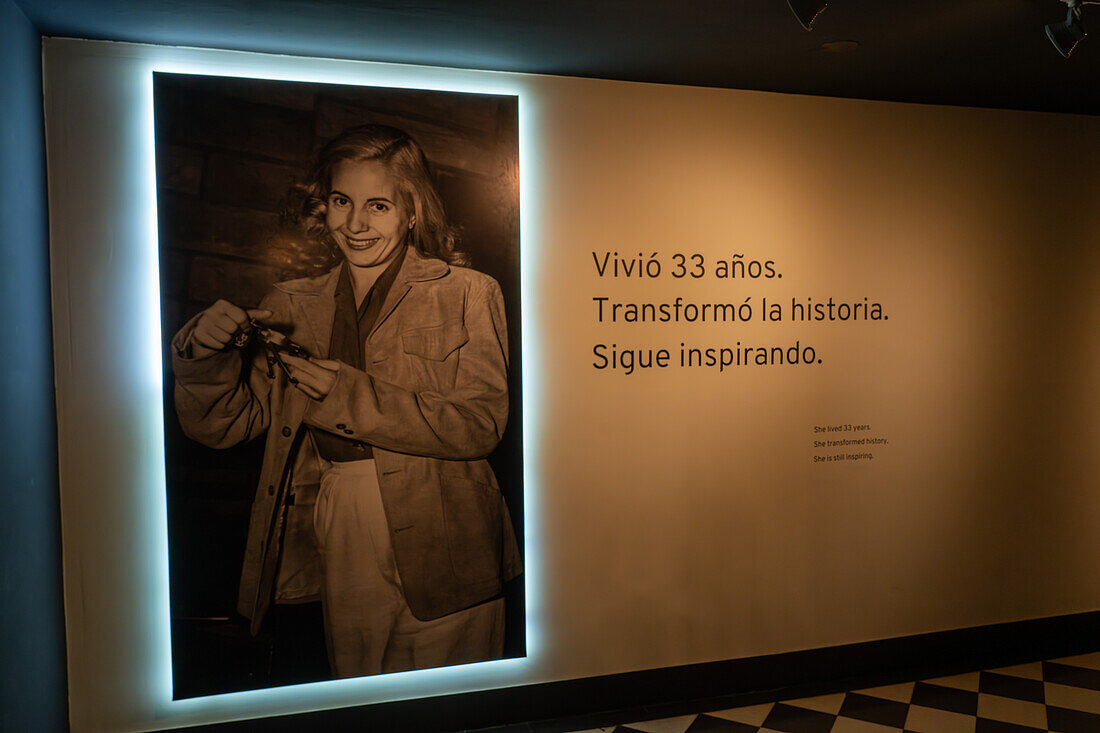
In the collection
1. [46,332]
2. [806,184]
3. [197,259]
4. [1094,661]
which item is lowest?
[1094,661]

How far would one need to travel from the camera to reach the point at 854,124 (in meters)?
3.92

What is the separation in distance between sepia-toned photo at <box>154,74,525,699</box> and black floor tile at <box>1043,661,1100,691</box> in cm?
287

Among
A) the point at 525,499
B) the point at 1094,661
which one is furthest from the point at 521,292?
the point at 1094,661

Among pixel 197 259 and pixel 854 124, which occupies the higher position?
pixel 854 124

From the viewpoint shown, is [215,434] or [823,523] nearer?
[215,434]

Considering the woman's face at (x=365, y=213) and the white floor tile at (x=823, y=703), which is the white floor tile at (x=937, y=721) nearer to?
the white floor tile at (x=823, y=703)

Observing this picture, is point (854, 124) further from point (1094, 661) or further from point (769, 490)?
point (1094, 661)

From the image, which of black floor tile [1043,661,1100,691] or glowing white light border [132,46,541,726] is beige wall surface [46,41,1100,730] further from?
black floor tile [1043,661,1100,691]

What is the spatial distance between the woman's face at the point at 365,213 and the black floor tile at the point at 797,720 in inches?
108

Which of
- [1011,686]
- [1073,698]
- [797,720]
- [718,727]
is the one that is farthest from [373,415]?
[1073,698]

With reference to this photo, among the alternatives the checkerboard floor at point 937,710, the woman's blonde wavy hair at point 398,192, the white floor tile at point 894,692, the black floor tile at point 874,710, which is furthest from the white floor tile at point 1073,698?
the woman's blonde wavy hair at point 398,192

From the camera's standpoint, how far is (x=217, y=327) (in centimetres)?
307

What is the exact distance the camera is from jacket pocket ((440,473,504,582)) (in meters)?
3.35

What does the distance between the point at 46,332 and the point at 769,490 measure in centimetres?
325
